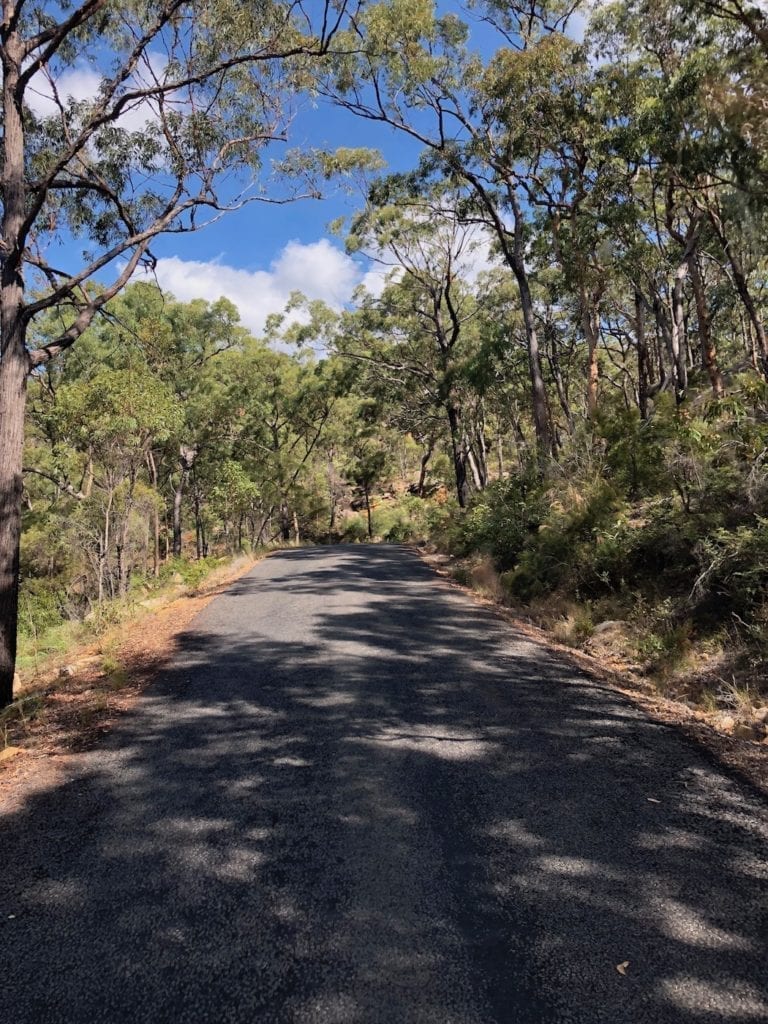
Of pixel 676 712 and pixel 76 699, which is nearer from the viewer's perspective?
pixel 676 712

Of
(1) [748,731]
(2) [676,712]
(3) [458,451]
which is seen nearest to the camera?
(1) [748,731]

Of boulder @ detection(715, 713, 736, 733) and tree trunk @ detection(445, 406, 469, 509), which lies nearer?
boulder @ detection(715, 713, 736, 733)

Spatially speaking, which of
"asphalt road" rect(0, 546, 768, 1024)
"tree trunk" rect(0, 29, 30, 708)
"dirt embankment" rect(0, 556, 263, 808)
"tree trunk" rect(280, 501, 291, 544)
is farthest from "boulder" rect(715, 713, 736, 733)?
"tree trunk" rect(280, 501, 291, 544)

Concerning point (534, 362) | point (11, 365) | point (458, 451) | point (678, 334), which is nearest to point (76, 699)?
point (11, 365)

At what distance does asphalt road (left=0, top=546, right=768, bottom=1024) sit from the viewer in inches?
93.4

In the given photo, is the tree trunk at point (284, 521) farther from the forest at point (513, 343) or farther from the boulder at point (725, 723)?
the boulder at point (725, 723)

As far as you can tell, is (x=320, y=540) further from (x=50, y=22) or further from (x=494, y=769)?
(x=494, y=769)

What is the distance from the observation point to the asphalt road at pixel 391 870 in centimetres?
237

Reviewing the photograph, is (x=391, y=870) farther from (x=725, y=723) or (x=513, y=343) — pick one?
(x=513, y=343)

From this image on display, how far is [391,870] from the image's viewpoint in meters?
3.13

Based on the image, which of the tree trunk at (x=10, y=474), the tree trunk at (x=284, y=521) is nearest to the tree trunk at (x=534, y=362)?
the tree trunk at (x=10, y=474)

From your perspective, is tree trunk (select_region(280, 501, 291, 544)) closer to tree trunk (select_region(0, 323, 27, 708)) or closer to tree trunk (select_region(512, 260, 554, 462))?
tree trunk (select_region(512, 260, 554, 462))

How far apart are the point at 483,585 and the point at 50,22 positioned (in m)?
10.6

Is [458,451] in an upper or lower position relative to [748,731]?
upper
